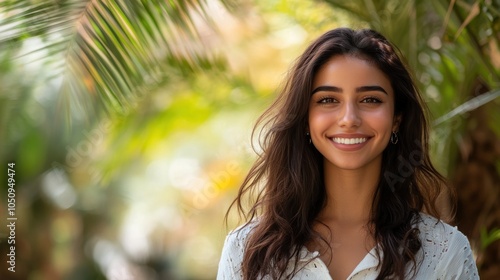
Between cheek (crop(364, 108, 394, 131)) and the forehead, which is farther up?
the forehead

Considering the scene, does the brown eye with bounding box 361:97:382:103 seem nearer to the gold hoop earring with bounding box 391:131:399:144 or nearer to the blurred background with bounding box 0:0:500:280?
the gold hoop earring with bounding box 391:131:399:144

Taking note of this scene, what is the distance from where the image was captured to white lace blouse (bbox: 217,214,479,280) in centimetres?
269

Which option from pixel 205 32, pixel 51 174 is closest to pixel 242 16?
pixel 205 32

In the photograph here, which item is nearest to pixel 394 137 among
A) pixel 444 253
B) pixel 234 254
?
pixel 444 253

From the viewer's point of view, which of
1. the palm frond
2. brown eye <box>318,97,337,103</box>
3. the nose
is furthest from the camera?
the palm frond

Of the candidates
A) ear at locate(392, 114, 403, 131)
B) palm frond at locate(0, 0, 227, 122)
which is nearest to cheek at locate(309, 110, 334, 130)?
ear at locate(392, 114, 403, 131)

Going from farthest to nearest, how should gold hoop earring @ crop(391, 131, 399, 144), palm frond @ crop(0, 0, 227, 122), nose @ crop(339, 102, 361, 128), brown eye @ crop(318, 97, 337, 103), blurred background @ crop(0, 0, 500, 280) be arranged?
blurred background @ crop(0, 0, 500, 280) → palm frond @ crop(0, 0, 227, 122) → gold hoop earring @ crop(391, 131, 399, 144) → brown eye @ crop(318, 97, 337, 103) → nose @ crop(339, 102, 361, 128)

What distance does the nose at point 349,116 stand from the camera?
8.77 feet

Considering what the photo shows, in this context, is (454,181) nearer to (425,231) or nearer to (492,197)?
(492,197)

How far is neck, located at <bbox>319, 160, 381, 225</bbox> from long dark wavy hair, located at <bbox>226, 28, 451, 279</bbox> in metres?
0.03

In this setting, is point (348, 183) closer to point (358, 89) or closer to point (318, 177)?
point (318, 177)

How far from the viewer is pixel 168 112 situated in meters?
6.77

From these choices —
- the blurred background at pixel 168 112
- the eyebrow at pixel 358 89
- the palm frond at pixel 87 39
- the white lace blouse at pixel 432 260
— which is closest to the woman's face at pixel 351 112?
the eyebrow at pixel 358 89

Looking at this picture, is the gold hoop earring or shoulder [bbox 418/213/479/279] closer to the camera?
shoulder [bbox 418/213/479/279]
